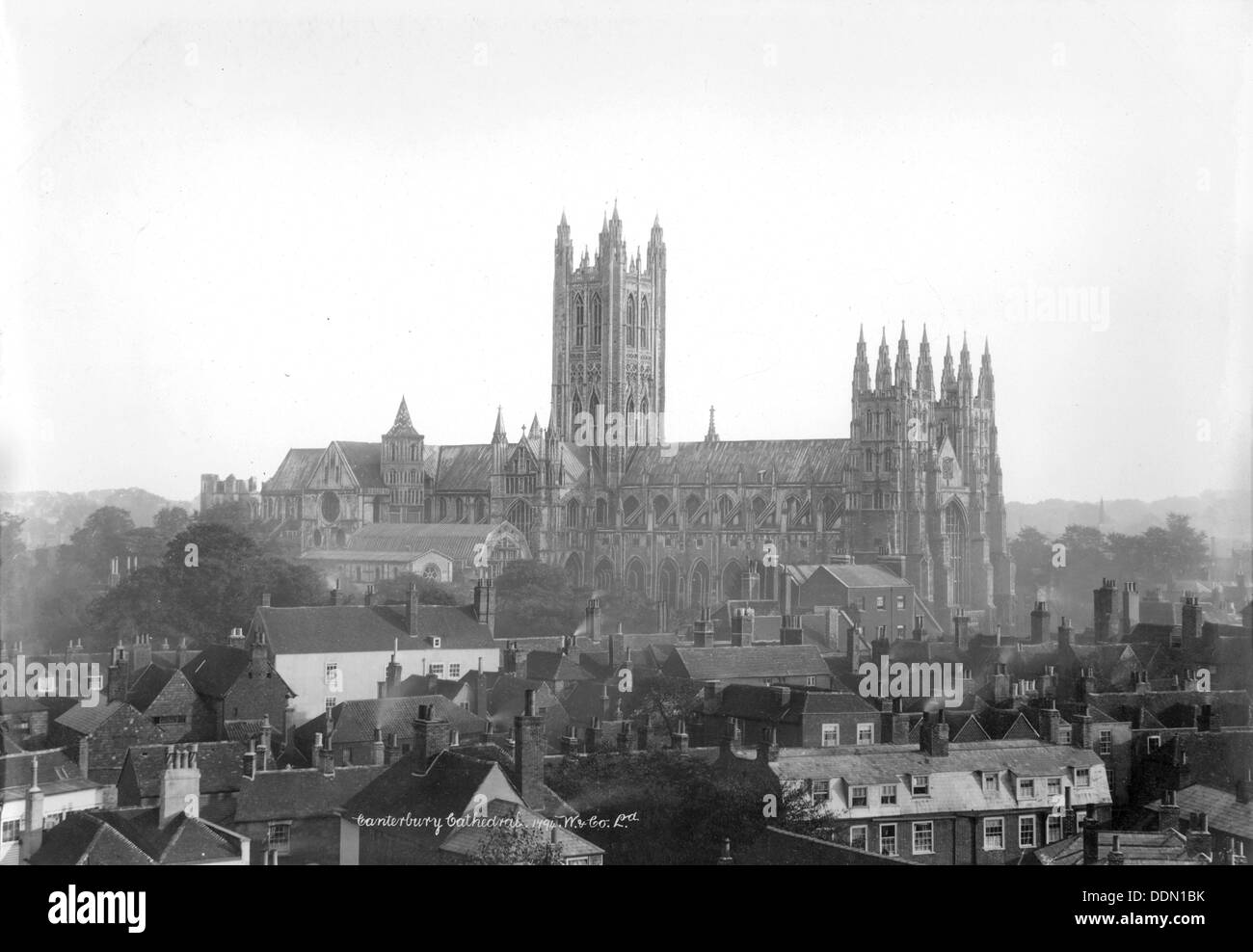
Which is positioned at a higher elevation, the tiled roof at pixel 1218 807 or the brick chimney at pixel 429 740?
the brick chimney at pixel 429 740

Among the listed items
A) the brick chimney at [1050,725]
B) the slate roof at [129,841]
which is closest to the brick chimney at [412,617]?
the slate roof at [129,841]

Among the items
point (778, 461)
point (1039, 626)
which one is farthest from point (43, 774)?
point (778, 461)

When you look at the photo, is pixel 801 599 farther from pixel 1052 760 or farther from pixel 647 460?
pixel 1052 760

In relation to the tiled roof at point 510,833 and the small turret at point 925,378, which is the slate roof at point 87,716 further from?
the small turret at point 925,378

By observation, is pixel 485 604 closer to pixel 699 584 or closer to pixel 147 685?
pixel 147 685

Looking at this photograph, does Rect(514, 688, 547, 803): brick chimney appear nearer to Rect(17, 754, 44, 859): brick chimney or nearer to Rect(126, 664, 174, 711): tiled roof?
Rect(17, 754, 44, 859): brick chimney
